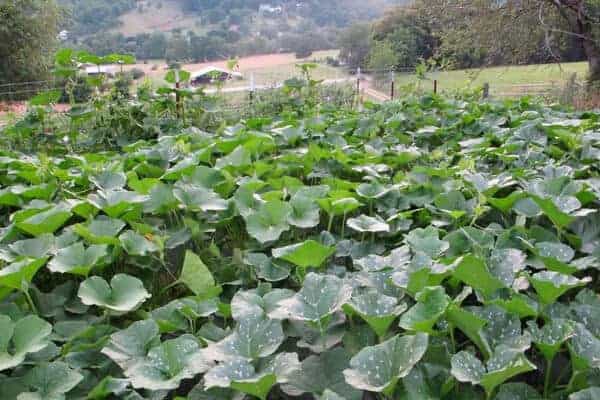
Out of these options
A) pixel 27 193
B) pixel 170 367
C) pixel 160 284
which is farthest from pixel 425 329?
pixel 27 193

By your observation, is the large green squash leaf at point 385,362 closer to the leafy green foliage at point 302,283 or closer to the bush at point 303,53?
the leafy green foliage at point 302,283

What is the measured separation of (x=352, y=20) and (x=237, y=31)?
5.38 meters

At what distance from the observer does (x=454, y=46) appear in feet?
39.8

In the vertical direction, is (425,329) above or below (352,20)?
below

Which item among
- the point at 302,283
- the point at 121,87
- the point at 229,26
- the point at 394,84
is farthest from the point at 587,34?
the point at 229,26

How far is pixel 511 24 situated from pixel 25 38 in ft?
46.3

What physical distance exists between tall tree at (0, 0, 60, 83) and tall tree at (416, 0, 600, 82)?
12.1 meters

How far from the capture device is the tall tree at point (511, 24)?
10.6m

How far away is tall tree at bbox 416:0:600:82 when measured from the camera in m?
10.6

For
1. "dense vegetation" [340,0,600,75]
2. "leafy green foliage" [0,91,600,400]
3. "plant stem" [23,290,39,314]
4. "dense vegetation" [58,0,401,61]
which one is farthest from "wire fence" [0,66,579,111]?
"dense vegetation" [58,0,401,61]

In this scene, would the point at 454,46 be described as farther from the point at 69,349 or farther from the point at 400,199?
the point at 69,349

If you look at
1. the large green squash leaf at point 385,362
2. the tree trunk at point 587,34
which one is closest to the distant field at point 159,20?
the tree trunk at point 587,34

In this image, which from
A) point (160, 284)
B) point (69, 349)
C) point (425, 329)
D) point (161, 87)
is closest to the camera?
point (425, 329)

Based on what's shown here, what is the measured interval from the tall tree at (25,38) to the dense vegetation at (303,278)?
645 inches
